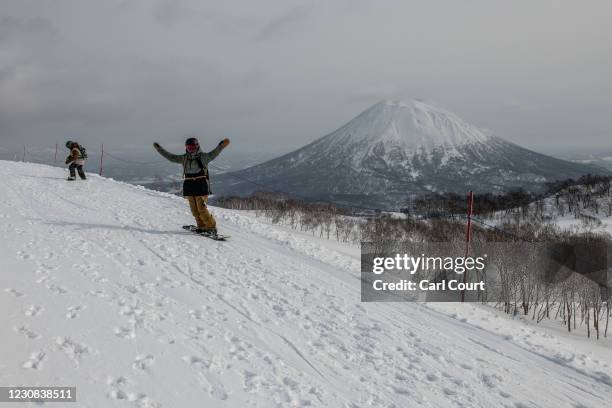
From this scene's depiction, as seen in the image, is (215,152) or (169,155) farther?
(169,155)

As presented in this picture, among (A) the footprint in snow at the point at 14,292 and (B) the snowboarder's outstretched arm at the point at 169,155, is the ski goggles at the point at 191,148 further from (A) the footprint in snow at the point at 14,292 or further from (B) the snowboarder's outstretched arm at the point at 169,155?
(A) the footprint in snow at the point at 14,292

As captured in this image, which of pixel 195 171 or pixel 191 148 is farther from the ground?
pixel 191 148

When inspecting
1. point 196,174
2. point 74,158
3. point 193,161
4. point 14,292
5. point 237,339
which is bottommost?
point 237,339

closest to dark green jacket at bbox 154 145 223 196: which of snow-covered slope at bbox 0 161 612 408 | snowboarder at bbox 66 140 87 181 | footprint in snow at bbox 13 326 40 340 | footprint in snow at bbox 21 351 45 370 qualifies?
snow-covered slope at bbox 0 161 612 408

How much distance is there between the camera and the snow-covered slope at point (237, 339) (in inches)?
191

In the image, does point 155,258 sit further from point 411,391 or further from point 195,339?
point 411,391

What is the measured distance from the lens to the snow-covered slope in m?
→ 4.86

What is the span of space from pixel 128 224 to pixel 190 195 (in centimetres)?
285

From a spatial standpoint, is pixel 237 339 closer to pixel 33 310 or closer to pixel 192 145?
pixel 33 310

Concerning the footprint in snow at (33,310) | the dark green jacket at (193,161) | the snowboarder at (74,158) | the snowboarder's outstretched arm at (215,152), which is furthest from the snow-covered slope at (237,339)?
the snowboarder at (74,158)

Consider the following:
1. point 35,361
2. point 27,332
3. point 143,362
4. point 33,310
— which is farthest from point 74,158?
point 143,362

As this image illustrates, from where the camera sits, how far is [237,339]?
242 inches

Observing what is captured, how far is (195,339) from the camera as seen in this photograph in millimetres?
5910

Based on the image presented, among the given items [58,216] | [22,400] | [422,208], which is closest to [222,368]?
[22,400]
